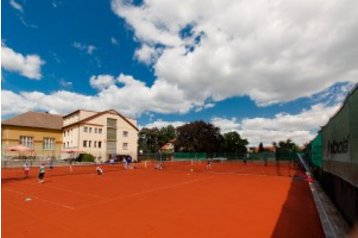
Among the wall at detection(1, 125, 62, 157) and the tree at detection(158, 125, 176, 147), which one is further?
the tree at detection(158, 125, 176, 147)

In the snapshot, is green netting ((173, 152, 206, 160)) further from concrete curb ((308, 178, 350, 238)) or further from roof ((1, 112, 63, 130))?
concrete curb ((308, 178, 350, 238))

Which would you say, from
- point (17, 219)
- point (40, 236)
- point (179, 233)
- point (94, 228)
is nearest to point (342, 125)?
point (179, 233)

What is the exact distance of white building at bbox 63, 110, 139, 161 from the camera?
58.7m

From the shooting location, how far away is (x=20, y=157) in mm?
49094

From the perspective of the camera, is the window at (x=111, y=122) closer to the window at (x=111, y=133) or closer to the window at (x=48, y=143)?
the window at (x=111, y=133)

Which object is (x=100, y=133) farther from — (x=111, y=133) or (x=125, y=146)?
(x=125, y=146)

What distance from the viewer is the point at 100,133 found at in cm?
6247

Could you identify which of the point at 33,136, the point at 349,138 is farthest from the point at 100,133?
the point at 349,138

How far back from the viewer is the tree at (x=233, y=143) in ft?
292

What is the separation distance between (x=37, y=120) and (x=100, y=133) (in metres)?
13.2

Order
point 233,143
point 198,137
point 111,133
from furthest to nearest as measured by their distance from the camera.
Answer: point 233,143 → point 198,137 → point 111,133

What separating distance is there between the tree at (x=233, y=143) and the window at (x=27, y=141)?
52499mm

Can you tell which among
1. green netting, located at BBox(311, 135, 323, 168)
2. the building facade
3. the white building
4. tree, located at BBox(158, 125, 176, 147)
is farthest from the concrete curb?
tree, located at BBox(158, 125, 176, 147)

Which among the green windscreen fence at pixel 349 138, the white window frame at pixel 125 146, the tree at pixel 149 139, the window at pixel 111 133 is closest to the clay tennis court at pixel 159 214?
the green windscreen fence at pixel 349 138
